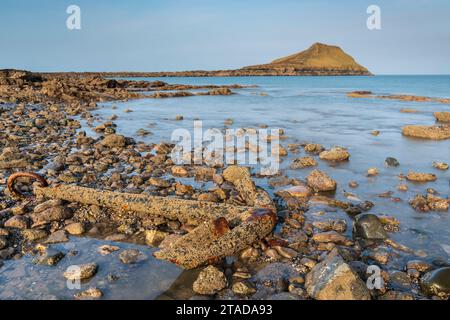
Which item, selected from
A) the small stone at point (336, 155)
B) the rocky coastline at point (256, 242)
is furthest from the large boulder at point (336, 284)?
the small stone at point (336, 155)

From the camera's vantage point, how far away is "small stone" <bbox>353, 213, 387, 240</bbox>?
15.8 ft

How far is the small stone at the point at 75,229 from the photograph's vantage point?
484cm

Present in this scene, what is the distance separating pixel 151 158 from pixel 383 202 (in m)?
5.43

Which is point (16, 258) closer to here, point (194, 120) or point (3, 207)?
point (3, 207)

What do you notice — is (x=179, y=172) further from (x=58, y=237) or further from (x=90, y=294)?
(x=90, y=294)

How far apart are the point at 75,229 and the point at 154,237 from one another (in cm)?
114

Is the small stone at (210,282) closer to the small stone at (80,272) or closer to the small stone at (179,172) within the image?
the small stone at (80,272)

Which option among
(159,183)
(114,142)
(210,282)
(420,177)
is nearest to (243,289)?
(210,282)

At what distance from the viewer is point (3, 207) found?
5.50m

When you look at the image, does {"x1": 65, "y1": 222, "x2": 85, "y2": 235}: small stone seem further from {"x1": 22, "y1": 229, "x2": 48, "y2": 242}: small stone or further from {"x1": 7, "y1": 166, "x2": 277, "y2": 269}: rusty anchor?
{"x1": 7, "y1": 166, "x2": 277, "y2": 269}: rusty anchor

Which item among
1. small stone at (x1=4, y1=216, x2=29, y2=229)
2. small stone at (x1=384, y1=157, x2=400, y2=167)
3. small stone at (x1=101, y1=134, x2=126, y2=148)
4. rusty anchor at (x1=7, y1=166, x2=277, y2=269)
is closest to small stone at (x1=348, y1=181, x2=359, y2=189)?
small stone at (x1=384, y1=157, x2=400, y2=167)

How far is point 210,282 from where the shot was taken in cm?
365

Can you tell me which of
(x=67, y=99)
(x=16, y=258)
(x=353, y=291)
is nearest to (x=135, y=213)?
(x=16, y=258)

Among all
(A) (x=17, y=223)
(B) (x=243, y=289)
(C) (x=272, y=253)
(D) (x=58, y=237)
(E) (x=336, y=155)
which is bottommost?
(B) (x=243, y=289)
